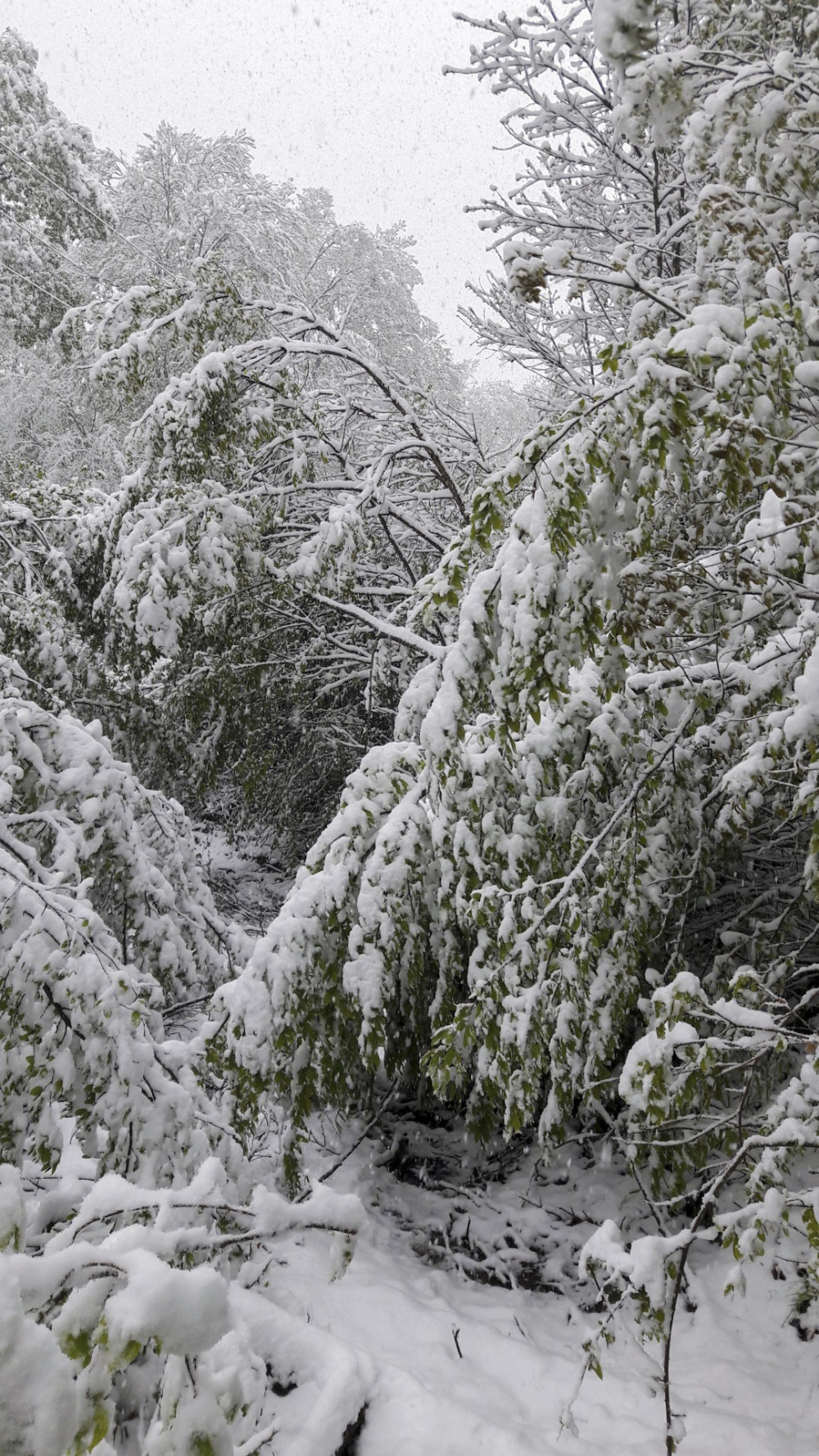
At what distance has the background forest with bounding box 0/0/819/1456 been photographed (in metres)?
1.73

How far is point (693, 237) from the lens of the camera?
4.37m

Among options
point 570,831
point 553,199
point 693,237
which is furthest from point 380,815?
point 553,199

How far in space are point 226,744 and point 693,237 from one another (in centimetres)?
427

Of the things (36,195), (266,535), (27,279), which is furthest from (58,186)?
(266,535)

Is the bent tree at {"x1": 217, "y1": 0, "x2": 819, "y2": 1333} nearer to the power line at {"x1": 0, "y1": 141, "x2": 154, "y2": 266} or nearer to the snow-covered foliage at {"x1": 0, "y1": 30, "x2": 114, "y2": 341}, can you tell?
the power line at {"x1": 0, "y1": 141, "x2": 154, "y2": 266}

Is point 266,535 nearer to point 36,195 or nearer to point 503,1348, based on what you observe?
point 503,1348

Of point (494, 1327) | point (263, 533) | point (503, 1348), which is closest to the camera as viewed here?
point (503, 1348)

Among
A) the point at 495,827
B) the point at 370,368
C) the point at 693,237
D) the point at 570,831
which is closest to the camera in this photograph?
the point at 495,827

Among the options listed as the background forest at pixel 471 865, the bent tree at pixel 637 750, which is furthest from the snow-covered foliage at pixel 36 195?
the bent tree at pixel 637 750

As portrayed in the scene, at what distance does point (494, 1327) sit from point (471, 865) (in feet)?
6.33

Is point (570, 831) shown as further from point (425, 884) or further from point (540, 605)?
point (540, 605)

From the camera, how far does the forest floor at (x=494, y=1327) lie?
2533 millimetres

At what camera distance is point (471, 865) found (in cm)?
294

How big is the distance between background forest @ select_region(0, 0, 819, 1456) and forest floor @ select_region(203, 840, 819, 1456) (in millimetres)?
20
